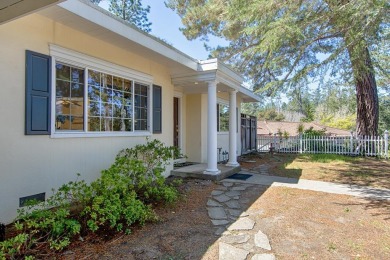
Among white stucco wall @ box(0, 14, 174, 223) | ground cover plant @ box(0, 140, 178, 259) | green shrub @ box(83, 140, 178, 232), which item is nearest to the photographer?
ground cover plant @ box(0, 140, 178, 259)

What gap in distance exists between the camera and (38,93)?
3523 mm

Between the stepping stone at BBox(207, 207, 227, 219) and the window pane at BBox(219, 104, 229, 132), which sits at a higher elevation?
the window pane at BBox(219, 104, 229, 132)

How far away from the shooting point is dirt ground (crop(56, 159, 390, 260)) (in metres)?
2.69

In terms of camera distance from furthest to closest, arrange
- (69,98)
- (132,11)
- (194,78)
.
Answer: (132,11) < (194,78) < (69,98)

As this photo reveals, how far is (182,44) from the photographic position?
49.0ft

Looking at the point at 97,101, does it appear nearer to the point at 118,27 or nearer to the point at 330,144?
the point at 118,27

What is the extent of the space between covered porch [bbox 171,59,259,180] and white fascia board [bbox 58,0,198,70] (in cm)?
81

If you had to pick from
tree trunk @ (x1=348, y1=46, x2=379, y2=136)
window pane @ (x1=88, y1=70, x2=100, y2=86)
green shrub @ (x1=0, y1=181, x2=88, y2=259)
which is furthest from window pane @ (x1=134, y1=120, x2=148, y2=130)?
tree trunk @ (x1=348, y1=46, x2=379, y2=136)

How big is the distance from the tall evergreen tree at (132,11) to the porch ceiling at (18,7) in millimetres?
17762

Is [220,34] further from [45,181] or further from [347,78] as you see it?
[45,181]

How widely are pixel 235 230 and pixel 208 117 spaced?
355cm

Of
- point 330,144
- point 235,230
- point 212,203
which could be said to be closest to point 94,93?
point 212,203

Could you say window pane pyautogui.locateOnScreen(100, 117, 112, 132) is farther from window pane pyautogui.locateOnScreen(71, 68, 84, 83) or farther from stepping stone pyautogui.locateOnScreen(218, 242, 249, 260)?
stepping stone pyautogui.locateOnScreen(218, 242, 249, 260)

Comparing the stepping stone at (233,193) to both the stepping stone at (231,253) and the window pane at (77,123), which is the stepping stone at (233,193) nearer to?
the stepping stone at (231,253)
